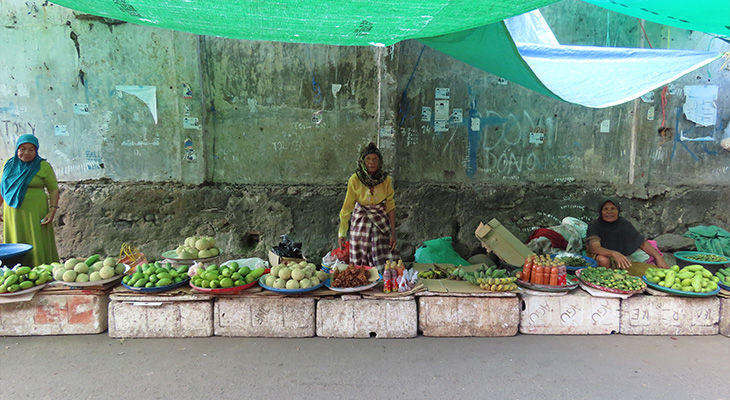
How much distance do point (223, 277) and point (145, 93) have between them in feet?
12.6

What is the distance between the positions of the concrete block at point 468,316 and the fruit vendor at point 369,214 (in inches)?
38.4

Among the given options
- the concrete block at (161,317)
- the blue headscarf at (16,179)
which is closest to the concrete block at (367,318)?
the concrete block at (161,317)

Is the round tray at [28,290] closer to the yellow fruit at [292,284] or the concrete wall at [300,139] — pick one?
the yellow fruit at [292,284]

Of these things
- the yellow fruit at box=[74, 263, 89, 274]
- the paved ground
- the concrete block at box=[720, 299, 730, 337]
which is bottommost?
the paved ground

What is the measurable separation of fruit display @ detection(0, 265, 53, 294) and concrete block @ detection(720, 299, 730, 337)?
5.98 meters

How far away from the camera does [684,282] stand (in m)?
3.26

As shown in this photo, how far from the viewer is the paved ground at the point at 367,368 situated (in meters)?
2.54

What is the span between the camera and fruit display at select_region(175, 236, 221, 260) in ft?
12.2

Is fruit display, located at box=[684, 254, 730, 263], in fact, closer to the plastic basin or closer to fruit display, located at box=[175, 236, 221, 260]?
fruit display, located at box=[175, 236, 221, 260]

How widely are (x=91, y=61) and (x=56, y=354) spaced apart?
441 centimetres

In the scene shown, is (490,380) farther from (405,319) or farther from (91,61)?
(91,61)

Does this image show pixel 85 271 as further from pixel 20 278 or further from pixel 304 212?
pixel 304 212

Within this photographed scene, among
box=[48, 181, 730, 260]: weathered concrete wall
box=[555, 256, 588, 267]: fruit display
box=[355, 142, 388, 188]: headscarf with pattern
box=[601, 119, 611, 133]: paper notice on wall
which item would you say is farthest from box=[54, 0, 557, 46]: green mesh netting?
box=[601, 119, 611, 133]: paper notice on wall

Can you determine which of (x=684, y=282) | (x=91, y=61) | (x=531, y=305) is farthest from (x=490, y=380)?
(x=91, y=61)
